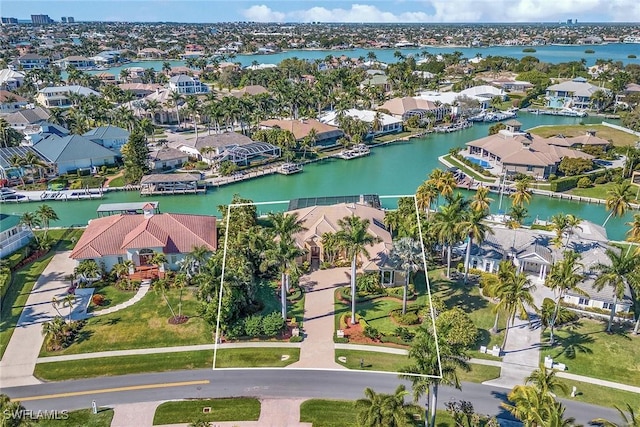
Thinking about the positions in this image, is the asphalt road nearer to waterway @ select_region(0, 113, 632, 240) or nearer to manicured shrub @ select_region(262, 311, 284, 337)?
manicured shrub @ select_region(262, 311, 284, 337)

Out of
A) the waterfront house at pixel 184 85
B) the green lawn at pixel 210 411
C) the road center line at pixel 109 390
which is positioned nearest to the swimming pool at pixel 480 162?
the green lawn at pixel 210 411

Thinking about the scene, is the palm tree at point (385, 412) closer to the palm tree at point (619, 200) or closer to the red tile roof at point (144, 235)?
the red tile roof at point (144, 235)

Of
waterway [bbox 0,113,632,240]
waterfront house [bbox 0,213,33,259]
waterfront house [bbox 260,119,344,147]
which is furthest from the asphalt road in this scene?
waterfront house [bbox 260,119,344,147]

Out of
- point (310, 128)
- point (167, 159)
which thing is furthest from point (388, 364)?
point (310, 128)

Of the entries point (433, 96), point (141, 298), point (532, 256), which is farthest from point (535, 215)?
point (433, 96)

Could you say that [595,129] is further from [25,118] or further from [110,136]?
[25,118]
